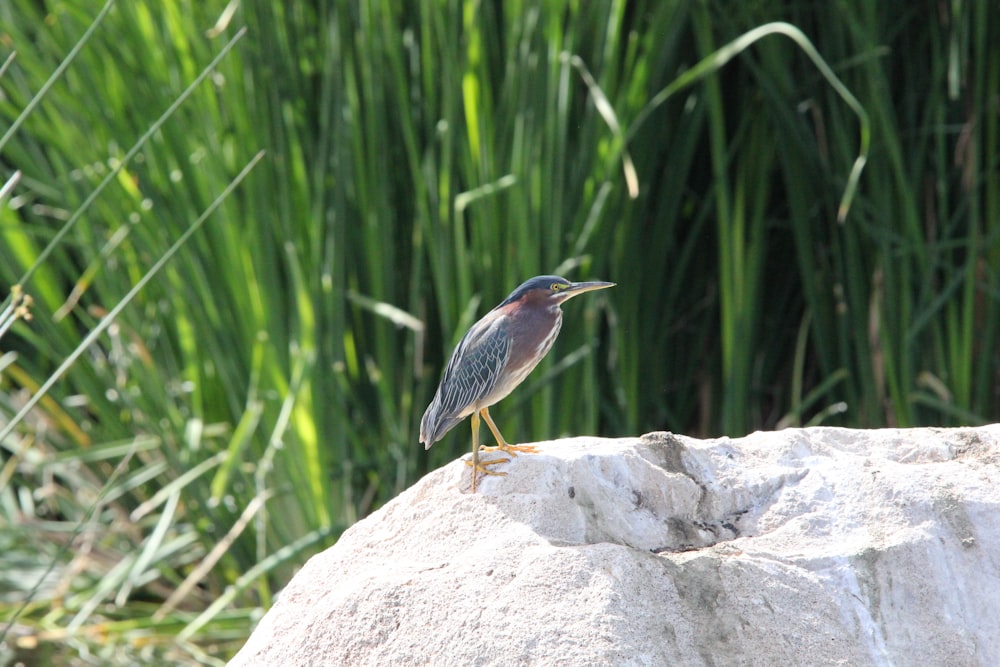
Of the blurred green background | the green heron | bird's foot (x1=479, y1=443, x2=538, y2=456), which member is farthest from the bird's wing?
the blurred green background

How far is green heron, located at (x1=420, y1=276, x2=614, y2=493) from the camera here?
7.16ft

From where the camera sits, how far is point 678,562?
1.76m

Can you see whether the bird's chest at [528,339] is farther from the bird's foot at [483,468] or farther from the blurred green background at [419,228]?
the blurred green background at [419,228]

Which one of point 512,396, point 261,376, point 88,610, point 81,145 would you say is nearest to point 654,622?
point 512,396

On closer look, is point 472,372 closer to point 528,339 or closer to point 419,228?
point 528,339

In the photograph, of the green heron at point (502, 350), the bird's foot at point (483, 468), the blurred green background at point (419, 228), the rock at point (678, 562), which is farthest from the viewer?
the blurred green background at point (419, 228)

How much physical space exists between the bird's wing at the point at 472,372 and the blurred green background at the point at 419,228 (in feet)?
2.45

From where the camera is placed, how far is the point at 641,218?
3.46m

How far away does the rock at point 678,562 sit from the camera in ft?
5.50

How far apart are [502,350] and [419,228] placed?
48.4 inches

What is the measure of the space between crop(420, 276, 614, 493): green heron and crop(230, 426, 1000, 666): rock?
0.21 metres

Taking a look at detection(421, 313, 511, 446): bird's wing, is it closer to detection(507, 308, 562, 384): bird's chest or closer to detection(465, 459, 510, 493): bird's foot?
detection(507, 308, 562, 384): bird's chest

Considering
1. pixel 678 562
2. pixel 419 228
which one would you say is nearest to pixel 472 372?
pixel 678 562

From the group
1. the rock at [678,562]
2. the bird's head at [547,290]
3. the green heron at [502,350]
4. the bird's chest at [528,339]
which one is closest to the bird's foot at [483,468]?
the rock at [678,562]
